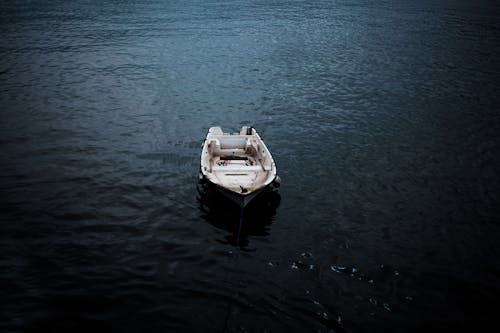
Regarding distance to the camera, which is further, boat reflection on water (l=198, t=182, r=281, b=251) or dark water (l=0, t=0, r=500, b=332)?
boat reflection on water (l=198, t=182, r=281, b=251)

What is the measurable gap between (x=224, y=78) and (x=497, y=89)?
1049 inches

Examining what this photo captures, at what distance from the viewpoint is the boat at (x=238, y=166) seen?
1427 centimetres

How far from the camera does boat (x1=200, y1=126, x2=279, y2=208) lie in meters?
14.3

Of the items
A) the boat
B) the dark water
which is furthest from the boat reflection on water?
the boat

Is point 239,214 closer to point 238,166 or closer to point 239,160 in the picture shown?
point 238,166

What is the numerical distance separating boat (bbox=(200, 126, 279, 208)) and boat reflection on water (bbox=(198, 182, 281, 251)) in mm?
699

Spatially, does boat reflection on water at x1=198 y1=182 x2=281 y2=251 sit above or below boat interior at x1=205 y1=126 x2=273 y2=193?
below

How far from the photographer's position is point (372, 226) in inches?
605

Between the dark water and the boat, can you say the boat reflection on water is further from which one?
the boat

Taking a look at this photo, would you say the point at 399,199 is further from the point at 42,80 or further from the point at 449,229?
the point at 42,80

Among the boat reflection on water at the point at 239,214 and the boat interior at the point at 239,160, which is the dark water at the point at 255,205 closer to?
the boat reflection on water at the point at 239,214

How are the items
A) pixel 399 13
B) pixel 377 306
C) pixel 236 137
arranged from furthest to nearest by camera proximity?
pixel 399 13 < pixel 236 137 < pixel 377 306

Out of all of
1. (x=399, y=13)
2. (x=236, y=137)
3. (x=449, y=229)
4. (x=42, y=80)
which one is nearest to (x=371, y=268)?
(x=449, y=229)

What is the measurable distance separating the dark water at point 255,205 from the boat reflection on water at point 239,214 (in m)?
0.08
